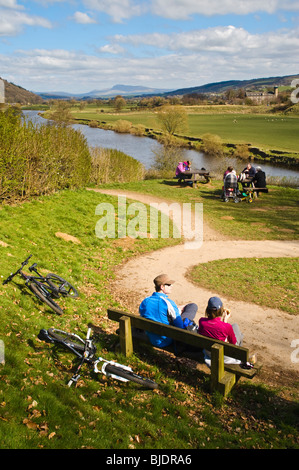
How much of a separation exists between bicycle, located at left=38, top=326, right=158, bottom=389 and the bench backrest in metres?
0.69

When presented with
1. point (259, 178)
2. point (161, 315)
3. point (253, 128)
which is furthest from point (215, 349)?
point (253, 128)

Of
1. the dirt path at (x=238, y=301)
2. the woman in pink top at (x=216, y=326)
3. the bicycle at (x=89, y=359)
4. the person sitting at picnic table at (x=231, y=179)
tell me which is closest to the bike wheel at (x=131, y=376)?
the bicycle at (x=89, y=359)

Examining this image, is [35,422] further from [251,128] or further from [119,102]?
[119,102]

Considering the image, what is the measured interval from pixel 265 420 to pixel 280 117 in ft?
391

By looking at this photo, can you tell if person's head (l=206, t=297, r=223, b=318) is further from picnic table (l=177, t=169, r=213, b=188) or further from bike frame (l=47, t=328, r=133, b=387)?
picnic table (l=177, t=169, r=213, b=188)

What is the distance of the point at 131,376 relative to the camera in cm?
538

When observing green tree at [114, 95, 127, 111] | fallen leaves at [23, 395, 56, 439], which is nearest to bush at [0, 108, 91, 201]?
fallen leaves at [23, 395, 56, 439]

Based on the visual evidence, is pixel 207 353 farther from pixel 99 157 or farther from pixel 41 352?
pixel 99 157

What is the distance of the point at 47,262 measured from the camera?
34.5 feet

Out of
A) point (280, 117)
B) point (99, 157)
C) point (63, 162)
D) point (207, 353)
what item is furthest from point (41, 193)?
point (280, 117)

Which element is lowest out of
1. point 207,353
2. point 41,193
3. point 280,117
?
point 207,353

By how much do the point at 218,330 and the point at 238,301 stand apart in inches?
158

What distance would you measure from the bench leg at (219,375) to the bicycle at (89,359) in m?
0.86

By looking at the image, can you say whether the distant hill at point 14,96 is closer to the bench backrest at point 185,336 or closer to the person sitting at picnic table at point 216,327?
the bench backrest at point 185,336
